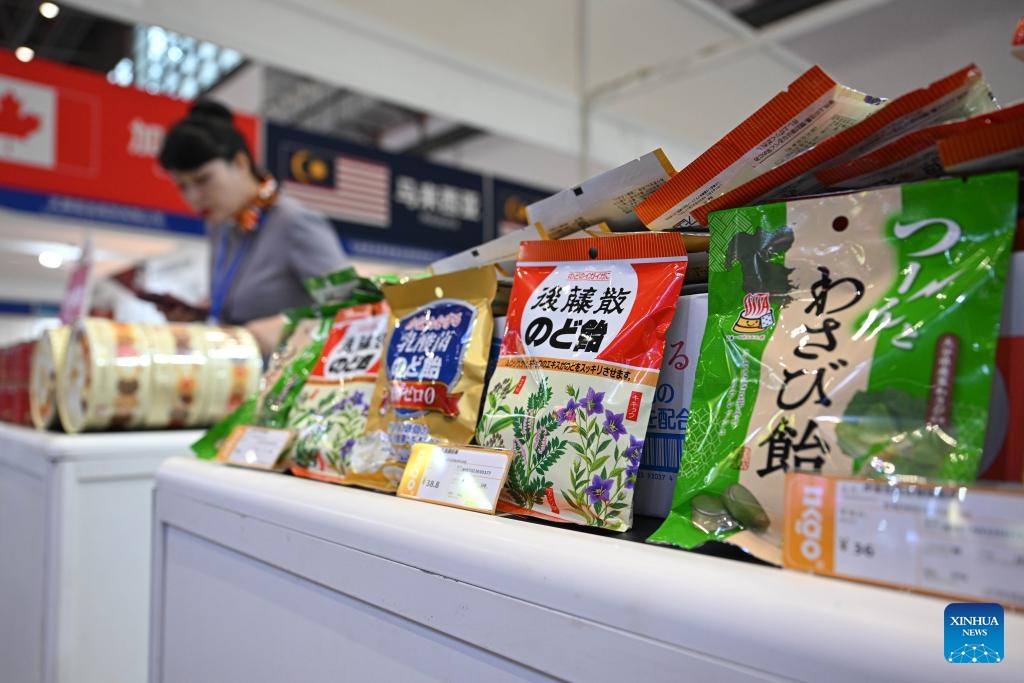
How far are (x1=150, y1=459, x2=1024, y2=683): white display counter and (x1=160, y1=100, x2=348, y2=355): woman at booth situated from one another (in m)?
1.12

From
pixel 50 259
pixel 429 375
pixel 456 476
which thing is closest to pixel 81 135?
pixel 429 375

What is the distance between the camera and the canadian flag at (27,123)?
316 centimetres

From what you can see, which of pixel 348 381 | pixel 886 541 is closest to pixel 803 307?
pixel 886 541

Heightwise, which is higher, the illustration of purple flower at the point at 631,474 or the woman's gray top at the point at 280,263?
the woman's gray top at the point at 280,263

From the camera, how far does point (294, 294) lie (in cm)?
214

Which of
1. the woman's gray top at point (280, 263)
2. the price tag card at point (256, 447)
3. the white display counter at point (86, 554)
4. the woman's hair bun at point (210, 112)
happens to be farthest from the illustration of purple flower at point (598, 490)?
the woman's hair bun at point (210, 112)

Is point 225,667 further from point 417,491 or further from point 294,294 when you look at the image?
point 294,294

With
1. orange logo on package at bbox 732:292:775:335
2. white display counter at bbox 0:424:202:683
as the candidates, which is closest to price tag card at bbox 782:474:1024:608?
orange logo on package at bbox 732:292:775:335

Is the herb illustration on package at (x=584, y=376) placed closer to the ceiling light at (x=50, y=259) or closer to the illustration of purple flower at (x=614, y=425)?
the illustration of purple flower at (x=614, y=425)

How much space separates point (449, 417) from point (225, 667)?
48 centimetres

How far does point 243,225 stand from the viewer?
220 centimetres

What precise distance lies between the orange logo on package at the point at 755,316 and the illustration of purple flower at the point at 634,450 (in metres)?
0.13

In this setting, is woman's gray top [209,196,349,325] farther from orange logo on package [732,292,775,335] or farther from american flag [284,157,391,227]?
american flag [284,157,391,227]

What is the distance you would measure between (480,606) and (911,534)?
0.32m
